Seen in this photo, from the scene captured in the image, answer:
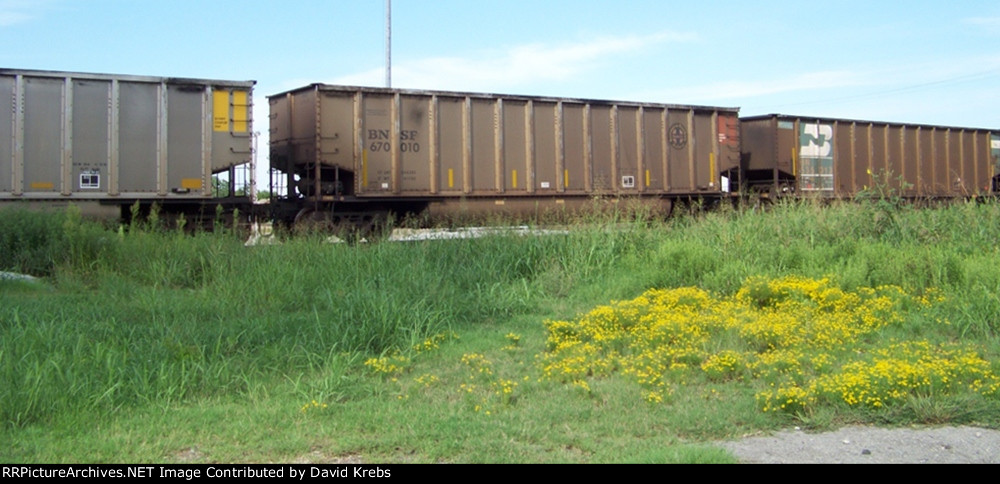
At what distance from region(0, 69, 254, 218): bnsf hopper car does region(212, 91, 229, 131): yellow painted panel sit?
2 cm

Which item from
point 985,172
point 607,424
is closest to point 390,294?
point 607,424

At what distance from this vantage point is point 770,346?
257 inches

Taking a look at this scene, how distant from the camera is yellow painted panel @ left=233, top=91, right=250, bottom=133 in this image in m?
15.7

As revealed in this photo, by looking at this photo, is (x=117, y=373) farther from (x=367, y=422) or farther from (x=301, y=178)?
(x=301, y=178)

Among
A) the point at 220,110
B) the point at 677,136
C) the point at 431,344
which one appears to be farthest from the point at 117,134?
the point at 677,136

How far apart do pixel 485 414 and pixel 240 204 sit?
474 inches

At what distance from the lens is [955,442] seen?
455 cm

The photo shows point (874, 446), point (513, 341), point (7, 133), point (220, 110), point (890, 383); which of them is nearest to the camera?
point (874, 446)

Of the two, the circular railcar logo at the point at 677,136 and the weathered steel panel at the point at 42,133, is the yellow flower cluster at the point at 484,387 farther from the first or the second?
the circular railcar logo at the point at 677,136

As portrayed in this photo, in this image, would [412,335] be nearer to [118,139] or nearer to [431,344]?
[431,344]

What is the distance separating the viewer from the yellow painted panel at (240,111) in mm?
15656

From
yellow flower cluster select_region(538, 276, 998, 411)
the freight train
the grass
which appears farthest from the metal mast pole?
yellow flower cluster select_region(538, 276, 998, 411)

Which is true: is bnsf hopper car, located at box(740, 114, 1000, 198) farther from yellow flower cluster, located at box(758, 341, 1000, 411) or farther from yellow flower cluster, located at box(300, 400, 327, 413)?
yellow flower cluster, located at box(300, 400, 327, 413)

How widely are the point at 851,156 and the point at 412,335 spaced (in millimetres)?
21101
